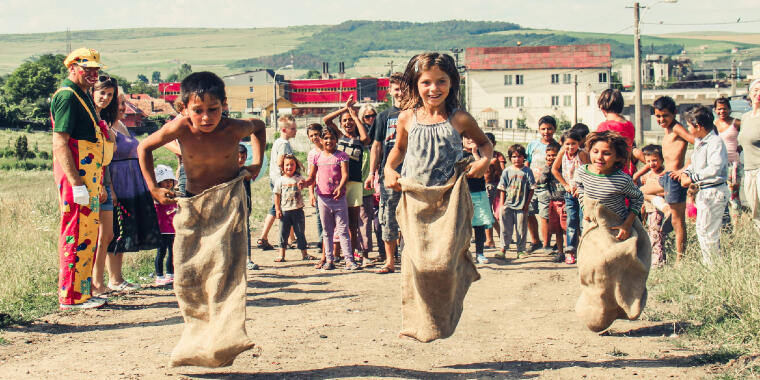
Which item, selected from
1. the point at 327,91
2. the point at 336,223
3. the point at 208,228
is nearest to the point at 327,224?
the point at 336,223

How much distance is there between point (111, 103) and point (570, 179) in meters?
5.55

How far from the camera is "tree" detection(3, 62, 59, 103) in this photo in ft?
305

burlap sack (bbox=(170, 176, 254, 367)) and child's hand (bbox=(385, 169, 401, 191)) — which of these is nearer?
burlap sack (bbox=(170, 176, 254, 367))

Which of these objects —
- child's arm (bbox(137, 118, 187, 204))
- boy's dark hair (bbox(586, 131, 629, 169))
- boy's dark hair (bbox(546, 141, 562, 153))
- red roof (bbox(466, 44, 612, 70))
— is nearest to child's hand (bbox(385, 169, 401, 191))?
child's arm (bbox(137, 118, 187, 204))

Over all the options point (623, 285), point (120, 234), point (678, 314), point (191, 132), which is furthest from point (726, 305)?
point (120, 234)

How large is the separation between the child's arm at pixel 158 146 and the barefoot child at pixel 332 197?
4043 mm

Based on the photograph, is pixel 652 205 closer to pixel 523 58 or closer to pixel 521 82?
pixel 521 82

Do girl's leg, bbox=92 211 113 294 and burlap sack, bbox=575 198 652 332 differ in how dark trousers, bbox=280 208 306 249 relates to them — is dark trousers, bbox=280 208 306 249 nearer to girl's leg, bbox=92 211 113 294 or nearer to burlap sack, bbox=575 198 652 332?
girl's leg, bbox=92 211 113 294

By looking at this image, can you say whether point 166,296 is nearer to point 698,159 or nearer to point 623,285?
point 623,285

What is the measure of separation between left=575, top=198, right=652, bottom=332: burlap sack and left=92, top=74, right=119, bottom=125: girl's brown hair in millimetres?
5188

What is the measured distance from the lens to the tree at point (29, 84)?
93.1 m

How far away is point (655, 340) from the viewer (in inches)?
246

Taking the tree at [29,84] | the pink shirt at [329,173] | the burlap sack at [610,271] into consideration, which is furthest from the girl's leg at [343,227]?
the tree at [29,84]

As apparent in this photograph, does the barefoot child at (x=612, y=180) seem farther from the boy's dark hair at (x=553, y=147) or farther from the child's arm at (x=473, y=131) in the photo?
the boy's dark hair at (x=553, y=147)
